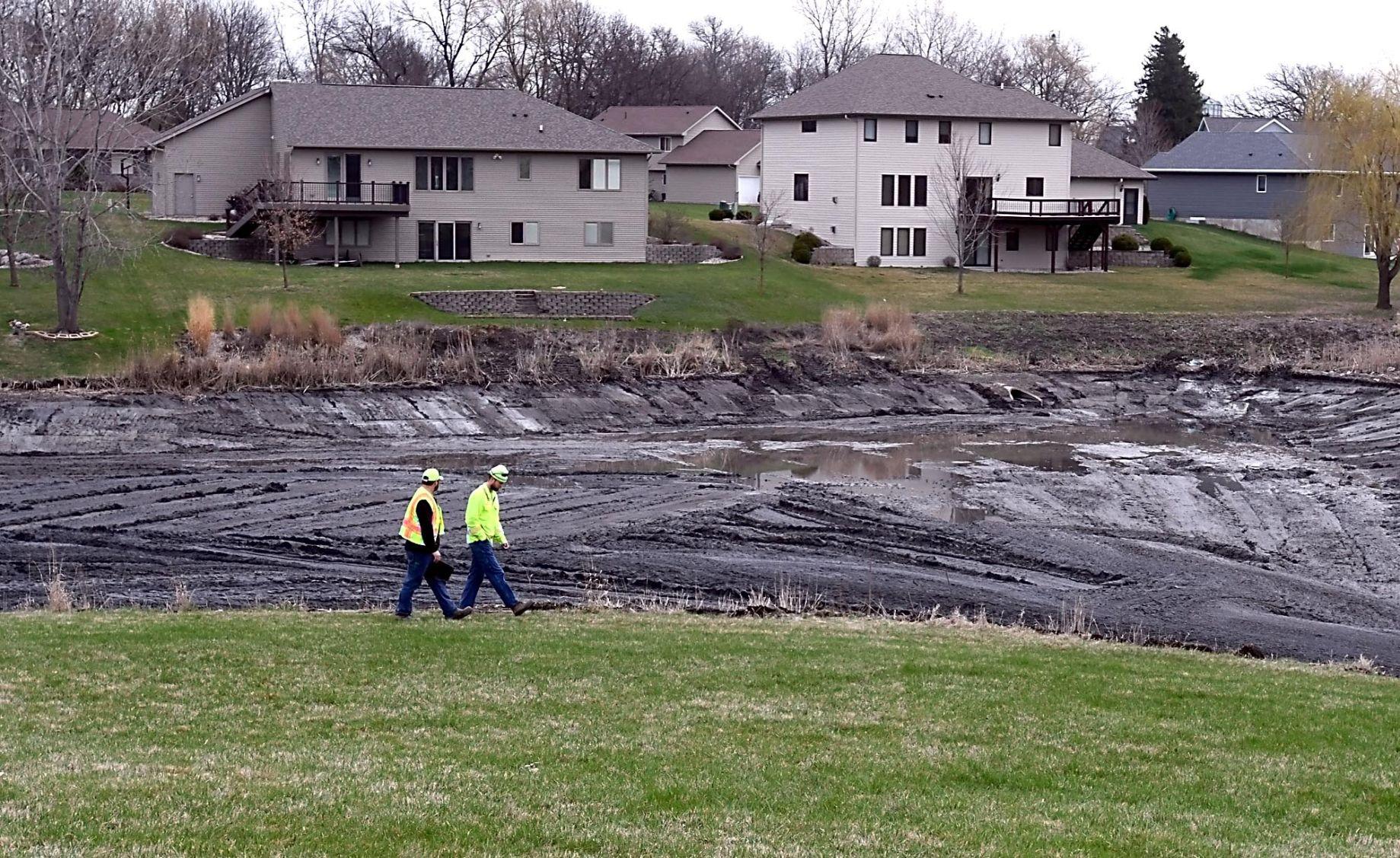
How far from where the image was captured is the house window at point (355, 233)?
60.0 meters

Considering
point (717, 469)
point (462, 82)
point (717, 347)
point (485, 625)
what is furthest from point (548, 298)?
point (462, 82)

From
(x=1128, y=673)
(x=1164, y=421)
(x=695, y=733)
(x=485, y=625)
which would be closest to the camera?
(x=695, y=733)

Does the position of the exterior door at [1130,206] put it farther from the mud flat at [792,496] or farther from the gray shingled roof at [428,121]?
the mud flat at [792,496]

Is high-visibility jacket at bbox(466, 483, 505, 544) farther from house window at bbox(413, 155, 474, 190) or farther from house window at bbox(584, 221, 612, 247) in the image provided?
house window at bbox(584, 221, 612, 247)

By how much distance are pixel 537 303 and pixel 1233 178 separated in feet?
168

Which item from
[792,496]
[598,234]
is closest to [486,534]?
[792,496]

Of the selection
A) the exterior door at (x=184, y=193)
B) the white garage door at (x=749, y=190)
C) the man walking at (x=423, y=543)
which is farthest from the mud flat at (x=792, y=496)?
the white garage door at (x=749, y=190)

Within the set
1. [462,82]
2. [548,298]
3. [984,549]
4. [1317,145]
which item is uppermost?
[462,82]

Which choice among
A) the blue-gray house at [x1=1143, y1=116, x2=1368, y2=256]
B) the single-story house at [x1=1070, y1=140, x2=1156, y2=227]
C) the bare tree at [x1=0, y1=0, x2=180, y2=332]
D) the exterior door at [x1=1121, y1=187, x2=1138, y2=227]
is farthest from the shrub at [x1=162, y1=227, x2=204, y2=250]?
the blue-gray house at [x1=1143, y1=116, x2=1368, y2=256]

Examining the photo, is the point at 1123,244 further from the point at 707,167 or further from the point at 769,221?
the point at 707,167

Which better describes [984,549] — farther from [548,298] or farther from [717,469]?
[548,298]

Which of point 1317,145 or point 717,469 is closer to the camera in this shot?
point 717,469

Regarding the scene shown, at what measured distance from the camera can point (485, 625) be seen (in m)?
17.2

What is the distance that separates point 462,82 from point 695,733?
3581 inches
